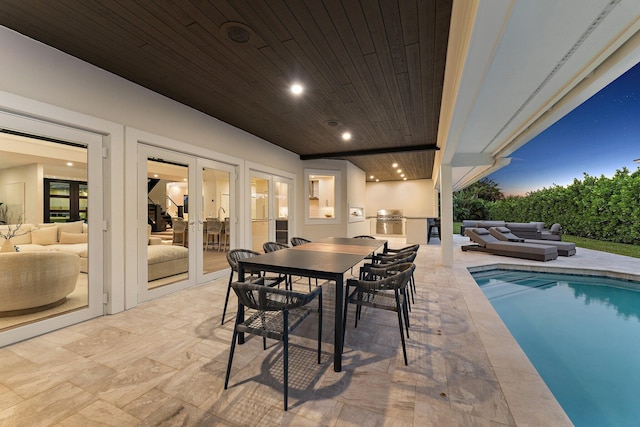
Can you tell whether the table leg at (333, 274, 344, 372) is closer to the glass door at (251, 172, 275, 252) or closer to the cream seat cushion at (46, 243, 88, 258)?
the cream seat cushion at (46, 243, 88, 258)

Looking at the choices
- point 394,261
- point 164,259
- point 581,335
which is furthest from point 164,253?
point 581,335

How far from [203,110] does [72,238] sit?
8.19 ft

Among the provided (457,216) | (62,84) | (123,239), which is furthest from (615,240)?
(62,84)

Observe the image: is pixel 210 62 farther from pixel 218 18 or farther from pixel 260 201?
pixel 260 201

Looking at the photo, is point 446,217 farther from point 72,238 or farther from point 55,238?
point 55,238

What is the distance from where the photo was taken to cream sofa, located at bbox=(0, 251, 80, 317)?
245 centimetres

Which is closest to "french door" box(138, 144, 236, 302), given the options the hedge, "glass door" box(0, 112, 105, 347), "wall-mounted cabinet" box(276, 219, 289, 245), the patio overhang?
"glass door" box(0, 112, 105, 347)

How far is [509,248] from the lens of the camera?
6.71 metres

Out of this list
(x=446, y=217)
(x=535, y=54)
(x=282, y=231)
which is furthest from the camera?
(x=282, y=231)

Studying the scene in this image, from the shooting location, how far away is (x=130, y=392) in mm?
1701

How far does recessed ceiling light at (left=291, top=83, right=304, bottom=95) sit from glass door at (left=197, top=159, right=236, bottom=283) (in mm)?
1965

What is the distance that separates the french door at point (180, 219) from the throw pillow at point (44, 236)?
2.59ft

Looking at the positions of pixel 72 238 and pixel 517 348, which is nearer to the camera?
pixel 517 348

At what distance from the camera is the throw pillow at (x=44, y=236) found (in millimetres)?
2693
